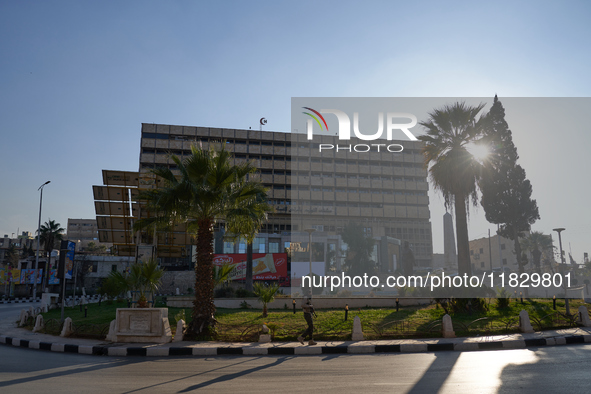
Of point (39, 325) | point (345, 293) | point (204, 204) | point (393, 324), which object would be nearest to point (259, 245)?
point (345, 293)

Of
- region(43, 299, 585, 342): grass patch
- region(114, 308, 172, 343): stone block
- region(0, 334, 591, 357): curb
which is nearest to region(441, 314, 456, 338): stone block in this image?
region(43, 299, 585, 342): grass patch

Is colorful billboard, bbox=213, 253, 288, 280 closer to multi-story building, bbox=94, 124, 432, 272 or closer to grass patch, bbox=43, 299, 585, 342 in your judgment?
multi-story building, bbox=94, 124, 432, 272

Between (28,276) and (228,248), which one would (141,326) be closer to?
(228,248)

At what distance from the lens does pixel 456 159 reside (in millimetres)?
22266

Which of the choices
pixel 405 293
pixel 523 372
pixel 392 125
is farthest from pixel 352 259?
pixel 523 372

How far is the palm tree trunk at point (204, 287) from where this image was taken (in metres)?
13.7

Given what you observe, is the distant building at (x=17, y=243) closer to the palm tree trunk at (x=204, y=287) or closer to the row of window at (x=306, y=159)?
the row of window at (x=306, y=159)

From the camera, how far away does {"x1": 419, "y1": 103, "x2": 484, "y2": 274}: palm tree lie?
22078 millimetres

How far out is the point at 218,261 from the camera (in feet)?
150

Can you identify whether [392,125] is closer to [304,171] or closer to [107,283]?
[107,283]

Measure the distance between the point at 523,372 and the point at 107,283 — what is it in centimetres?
2838

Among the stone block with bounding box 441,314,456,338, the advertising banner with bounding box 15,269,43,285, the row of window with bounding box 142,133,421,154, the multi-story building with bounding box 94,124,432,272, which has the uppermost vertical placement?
the row of window with bounding box 142,133,421,154

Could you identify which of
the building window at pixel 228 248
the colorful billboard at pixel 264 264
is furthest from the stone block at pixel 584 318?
the building window at pixel 228 248

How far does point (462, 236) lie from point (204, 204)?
1447 centimetres
